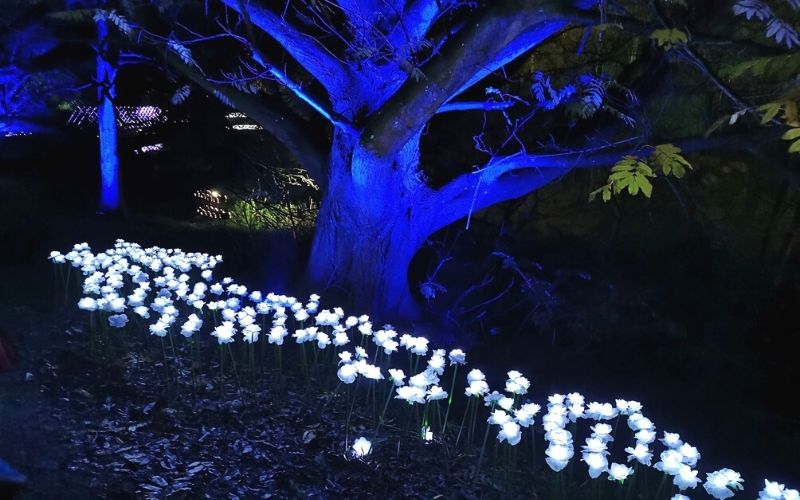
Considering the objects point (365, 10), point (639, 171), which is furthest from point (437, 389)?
point (365, 10)

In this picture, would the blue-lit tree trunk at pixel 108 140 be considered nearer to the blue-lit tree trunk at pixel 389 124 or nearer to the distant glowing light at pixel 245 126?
the distant glowing light at pixel 245 126

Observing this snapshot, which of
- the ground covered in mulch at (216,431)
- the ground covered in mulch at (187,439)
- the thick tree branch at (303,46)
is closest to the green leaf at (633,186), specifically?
the ground covered in mulch at (216,431)

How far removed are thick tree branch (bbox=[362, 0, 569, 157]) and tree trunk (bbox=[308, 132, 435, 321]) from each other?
65 centimetres

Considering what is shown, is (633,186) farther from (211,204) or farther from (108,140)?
(108,140)

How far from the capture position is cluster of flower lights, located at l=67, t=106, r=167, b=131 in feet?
45.8

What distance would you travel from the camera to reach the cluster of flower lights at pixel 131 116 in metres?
14.0

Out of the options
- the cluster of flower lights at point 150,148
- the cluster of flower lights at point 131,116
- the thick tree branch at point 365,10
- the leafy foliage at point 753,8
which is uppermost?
the cluster of flower lights at point 131,116

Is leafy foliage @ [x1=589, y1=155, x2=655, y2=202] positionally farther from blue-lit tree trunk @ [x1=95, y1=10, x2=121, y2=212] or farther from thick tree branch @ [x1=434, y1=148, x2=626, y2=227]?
blue-lit tree trunk @ [x1=95, y1=10, x2=121, y2=212]

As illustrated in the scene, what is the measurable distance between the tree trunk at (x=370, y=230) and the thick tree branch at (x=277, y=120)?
Answer: 19.7 inches

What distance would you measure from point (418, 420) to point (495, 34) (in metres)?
3.49

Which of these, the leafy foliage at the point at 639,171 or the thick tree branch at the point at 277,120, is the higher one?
the thick tree branch at the point at 277,120

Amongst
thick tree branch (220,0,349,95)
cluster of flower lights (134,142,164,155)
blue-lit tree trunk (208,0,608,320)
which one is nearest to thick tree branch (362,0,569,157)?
blue-lit tree trunk (208,0,608,320)

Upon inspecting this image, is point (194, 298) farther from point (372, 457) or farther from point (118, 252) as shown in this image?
point (372, 457)

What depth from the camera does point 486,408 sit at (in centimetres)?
600
